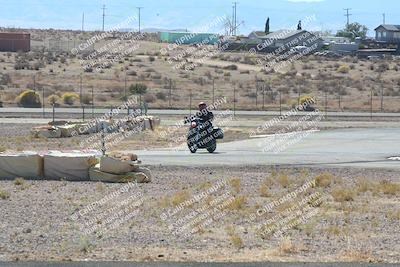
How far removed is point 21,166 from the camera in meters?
24.2

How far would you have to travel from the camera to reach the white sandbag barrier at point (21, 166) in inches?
950

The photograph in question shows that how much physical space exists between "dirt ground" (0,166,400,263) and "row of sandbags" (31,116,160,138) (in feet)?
45.5

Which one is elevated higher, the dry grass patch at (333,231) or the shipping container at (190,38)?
the shipping container at (190,38)

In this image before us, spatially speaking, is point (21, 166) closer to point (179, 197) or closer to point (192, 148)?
point (179, 197)

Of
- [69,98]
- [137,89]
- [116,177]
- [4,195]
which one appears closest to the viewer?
[4,195]

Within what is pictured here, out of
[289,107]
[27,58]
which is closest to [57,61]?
[27,58]

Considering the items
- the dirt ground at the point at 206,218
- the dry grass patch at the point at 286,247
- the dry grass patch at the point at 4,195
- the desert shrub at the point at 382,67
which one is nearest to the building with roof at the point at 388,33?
the desert shrub at the point at 382,67

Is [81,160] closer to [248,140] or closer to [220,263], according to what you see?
[220,263]

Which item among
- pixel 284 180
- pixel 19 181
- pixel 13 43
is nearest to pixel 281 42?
pixel 13 43

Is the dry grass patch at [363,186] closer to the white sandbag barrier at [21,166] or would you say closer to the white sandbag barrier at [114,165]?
the white sandbag barrier at [114,165]

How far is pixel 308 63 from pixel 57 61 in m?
27.9

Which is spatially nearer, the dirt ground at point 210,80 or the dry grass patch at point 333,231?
the dry grass patch at point 333,231

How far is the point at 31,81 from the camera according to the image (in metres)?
77.1

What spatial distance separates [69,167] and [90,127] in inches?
648
